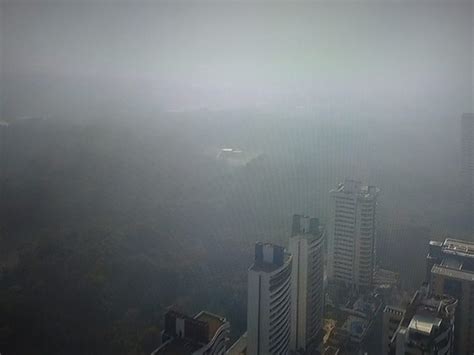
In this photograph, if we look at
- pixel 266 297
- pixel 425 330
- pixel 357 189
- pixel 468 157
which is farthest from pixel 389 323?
pixel 468 157

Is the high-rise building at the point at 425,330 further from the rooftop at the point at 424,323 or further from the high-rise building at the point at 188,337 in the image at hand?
the high-rise building at the point at 188,337

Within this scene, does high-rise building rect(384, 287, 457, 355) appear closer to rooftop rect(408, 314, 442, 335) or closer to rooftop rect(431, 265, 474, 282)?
rooftop rect(408, 314, 442, 335)

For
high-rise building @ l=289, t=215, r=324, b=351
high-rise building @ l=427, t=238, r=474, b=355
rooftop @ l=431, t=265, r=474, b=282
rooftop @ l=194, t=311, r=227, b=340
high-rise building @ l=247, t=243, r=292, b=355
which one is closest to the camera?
rooftop @ l=194, t=311, r=227, b=340

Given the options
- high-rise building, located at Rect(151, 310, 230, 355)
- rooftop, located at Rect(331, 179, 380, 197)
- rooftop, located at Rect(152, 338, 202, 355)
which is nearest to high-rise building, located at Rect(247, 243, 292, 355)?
high-rise building, located at Rect(151, 310, 230, 355)

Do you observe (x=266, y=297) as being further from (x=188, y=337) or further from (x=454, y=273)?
(x=454, y=273)

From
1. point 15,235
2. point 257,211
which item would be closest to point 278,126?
point 257,211
